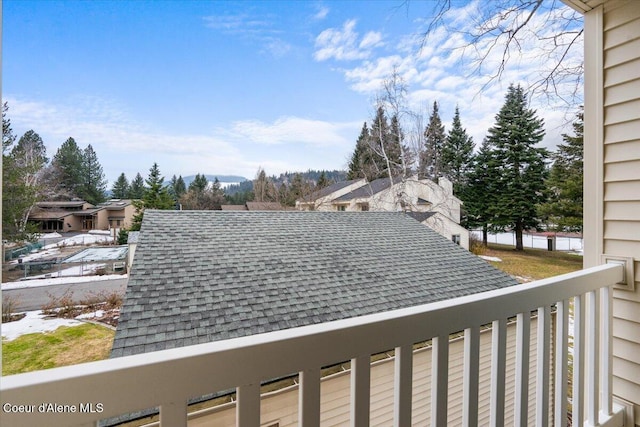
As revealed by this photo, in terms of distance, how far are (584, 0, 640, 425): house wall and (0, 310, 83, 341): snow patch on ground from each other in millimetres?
2092

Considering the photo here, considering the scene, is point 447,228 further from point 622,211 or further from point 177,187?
point 177,187

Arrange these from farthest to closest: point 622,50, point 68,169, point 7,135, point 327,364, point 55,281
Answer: point 622,50, point 68,169, point 55,281, point 7,135, point 327,364

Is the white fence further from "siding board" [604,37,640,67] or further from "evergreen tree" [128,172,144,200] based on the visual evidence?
"evergreen tree" [128,172,144,200]

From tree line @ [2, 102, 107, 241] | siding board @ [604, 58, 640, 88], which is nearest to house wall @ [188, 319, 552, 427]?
tree line @ [2, 102, 107, 241]

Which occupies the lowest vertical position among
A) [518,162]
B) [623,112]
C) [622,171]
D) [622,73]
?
[622,171]

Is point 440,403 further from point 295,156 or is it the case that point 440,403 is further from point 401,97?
point 401,97

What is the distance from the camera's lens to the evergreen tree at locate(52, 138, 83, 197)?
107 centimetres

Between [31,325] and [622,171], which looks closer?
[31,325]

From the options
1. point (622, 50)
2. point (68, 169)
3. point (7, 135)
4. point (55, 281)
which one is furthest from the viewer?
point (622, 50)

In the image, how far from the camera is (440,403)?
79 centimetres

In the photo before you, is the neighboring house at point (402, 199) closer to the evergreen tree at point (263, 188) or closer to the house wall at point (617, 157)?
the evergreen tree at point (263, 188)

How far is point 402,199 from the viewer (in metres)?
2.08

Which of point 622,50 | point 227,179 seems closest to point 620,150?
point 622,50

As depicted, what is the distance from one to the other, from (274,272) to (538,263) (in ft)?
4.63
